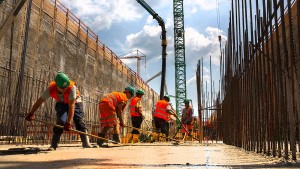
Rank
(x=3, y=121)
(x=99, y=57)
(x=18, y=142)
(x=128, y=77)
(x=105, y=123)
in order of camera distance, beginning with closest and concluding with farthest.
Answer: (x=105, y=123)
(x=18, y=142)
(x=3, y=121)
(x=99, y=57)
(x=128, y=77)

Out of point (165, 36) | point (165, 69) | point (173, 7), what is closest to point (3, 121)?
point (165, 69)

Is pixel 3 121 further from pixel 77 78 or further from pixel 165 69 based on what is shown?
pixel 165 69

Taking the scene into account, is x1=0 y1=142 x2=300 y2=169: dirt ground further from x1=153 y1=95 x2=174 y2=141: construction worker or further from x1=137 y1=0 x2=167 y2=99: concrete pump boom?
x1=137 y1=0 x2=167 y2=99: concrete pump boom

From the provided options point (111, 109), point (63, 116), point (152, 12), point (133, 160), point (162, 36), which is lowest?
point (133, 160)

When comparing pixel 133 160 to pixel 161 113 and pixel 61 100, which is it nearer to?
pixel 61 100

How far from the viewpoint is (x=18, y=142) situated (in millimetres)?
8391

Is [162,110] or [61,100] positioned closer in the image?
[61,100]

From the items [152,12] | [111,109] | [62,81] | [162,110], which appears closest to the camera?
[62,81]

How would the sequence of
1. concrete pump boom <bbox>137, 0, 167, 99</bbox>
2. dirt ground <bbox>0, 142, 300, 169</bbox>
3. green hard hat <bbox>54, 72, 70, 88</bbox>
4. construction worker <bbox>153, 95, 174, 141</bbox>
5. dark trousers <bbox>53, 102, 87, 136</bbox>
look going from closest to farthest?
dirt ground <bbox>0, 142, 300, 169</bbox> < green hard hat <bbox>54, 72, 70, 88</bbox> < dark trousers <bbox>53, 102, 87, 136</bbox> < construction worker <bbox>153, 95, 174, 141</bbox> < concrete pump boom <bbox>137, 0, 167, 99</bbox>

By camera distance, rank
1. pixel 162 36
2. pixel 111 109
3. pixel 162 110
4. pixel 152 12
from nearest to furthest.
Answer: pixel 111 109 < pixel 162 110 < pixel 162 36 < pixel 152 12

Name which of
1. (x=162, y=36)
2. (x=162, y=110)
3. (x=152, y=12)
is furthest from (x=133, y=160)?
(x=152, y=12)

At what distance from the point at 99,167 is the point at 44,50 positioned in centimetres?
1220

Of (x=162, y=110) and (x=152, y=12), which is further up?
(x=152, y=12)

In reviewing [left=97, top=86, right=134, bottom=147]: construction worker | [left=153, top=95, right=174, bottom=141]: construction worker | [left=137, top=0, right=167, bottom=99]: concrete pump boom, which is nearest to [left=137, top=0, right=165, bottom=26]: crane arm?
[left=137, top=0, right=167, bottom=99]: concrete pump boom
